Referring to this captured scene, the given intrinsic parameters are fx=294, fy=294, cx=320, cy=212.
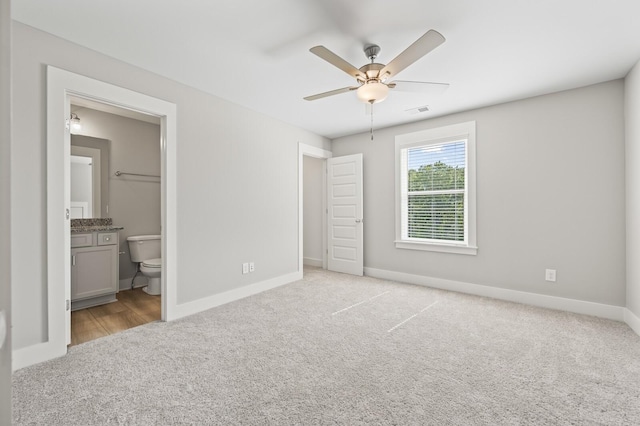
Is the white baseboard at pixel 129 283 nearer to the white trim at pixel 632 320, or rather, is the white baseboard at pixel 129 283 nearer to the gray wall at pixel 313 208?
the gray wall at pixel 313 208

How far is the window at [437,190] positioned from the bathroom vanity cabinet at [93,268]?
12.8 feet

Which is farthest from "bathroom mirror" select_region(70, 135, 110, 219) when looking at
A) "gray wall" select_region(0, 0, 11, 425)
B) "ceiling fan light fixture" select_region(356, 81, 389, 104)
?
"gray wall" select_region(0, 0, 11, 425)

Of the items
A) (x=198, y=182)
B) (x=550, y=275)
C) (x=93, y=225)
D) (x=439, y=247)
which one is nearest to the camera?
(x=198, y=182)

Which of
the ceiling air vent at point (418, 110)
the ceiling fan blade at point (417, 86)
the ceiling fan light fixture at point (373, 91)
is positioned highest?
the ceiling air vent at point (418, 110)

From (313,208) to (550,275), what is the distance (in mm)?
3811

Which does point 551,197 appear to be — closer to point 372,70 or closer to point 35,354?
point 372,70

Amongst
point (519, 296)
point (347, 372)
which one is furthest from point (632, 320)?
point (347, 372)

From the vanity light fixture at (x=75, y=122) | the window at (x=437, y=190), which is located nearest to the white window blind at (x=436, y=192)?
the window at (x=437, y=190)

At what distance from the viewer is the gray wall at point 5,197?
1.61 feet

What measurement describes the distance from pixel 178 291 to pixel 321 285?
197 centimetres

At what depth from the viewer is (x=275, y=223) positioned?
4.27 metres

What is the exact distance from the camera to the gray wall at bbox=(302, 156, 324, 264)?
18.9 feet

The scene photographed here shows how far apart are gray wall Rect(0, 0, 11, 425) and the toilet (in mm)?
3655

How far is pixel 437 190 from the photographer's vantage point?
167 inches
